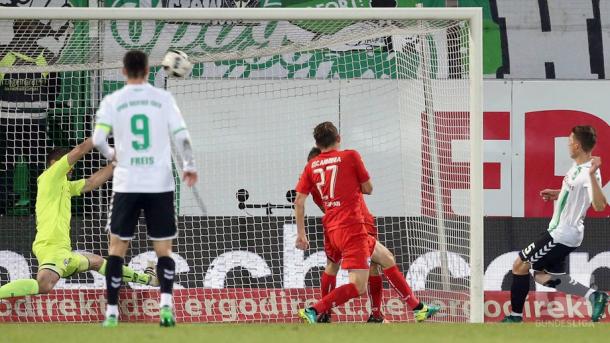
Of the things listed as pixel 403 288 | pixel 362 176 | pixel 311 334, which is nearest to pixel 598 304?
pixel 403 288

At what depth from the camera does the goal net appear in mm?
12594

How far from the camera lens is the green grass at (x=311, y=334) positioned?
7.57m

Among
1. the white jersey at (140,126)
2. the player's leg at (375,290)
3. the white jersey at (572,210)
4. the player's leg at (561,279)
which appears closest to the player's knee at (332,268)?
the player's leg at (375,290)

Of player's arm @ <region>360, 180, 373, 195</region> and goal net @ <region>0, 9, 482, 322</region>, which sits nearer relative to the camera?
player's arm @ <region>360, 180, 373, 195</region>

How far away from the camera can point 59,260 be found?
11.6 metres

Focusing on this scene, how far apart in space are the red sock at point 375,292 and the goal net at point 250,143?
44.9 inches

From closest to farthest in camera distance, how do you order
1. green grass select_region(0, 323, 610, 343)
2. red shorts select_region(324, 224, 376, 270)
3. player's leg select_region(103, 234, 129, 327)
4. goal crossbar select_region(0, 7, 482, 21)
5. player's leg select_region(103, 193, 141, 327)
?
1. green grass select_region(0, 323, 610, 343)
2. player's leg select_region(103, 193, 141, 327)
3. player's leg select_region(103, 234, 129, 327)
4. red shorts select_region(324, 224, 376, 270)
5. goal crossbar select_region(0, 7, 482, 21)

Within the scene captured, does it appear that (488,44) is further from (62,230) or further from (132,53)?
(132,53)

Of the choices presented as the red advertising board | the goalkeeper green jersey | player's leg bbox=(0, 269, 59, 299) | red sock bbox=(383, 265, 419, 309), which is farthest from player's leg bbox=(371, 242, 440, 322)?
player's leg bbox=(0, 269, 59, 299)

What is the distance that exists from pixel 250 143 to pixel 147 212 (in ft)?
16.6

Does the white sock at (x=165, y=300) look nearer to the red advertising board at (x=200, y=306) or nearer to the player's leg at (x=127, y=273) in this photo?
the player's leg at (x=127, y=273)

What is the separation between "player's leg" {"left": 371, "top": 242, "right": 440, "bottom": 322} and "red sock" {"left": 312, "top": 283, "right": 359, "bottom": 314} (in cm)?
76

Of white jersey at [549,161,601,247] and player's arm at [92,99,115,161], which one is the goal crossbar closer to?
white jersey at [549,161,601,247]

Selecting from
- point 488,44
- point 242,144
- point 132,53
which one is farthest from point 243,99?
point 132,53
